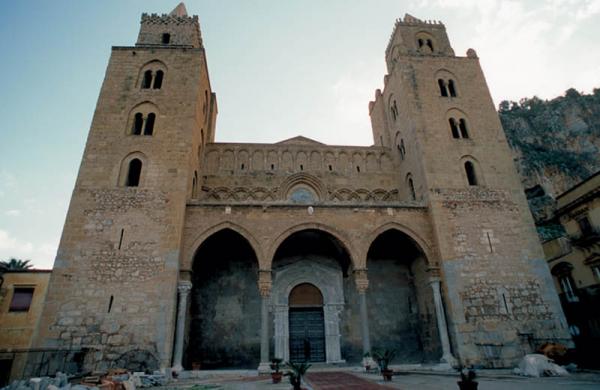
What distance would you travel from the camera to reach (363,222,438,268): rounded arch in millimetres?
13555

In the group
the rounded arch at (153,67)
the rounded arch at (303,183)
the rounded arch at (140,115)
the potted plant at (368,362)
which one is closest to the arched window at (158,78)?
the rounded arch at (153,67)

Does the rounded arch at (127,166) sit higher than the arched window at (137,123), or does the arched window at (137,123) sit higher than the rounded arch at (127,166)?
the arched window at (137,123)

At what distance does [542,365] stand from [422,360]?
19.0 ft

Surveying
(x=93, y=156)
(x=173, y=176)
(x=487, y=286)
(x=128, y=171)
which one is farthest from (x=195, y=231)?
(x=487, y=286)

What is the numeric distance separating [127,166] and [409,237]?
1191cm

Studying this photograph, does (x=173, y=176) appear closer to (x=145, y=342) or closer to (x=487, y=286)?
(x=145, y=342)

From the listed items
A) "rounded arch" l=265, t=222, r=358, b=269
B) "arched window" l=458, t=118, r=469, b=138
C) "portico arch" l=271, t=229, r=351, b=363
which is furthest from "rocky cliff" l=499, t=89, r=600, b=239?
"rounded arch" l=265, t=222, r=358, b=269

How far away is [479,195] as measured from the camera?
14.8 metres

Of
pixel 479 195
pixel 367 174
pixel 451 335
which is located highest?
pixel 367 174

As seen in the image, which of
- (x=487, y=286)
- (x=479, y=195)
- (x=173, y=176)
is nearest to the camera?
(x=487, y=286)

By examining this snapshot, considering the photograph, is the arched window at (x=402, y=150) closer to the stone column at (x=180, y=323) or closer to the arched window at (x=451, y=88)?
the arched window at (x=451, y=88)

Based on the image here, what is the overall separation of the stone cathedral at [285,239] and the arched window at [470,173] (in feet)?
0.24

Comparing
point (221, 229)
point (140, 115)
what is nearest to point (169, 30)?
point (140, 115)

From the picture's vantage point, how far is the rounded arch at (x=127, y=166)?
13.8 meters
